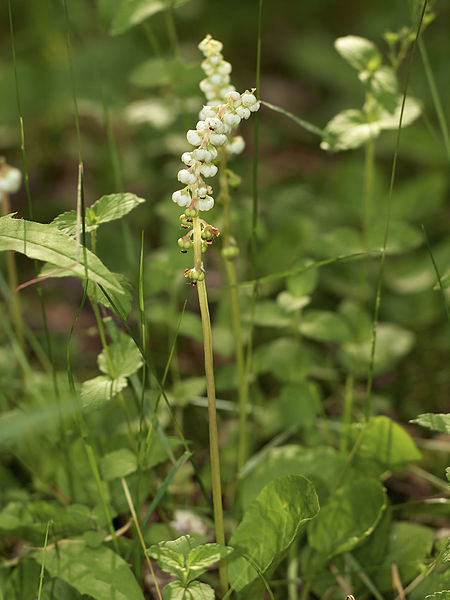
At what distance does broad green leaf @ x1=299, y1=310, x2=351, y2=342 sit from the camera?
6.17ft

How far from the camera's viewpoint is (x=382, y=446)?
5.40 feet

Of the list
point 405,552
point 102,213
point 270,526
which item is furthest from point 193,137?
point 405,552

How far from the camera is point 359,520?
1542mm

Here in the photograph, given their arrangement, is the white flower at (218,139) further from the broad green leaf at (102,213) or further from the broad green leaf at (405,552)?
the broad green leaf at (405,552)

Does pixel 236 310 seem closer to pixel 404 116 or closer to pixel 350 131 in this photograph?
pixel 350 131

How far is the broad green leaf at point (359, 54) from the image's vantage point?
5.95 ft

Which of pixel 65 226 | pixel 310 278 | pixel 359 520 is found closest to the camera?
pixel 65 226

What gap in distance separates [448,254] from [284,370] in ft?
3.12

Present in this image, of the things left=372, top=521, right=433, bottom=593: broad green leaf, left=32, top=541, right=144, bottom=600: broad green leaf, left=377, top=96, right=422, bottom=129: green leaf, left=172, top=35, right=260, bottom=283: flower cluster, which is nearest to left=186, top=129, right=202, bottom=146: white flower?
left=172, top=35, right=260, bottom=283: flower cluster

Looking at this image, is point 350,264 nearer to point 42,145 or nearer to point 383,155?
point 383,155

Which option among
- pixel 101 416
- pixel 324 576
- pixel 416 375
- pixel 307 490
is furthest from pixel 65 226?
pixel 416 375

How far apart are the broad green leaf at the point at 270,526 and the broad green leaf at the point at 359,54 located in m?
1.14

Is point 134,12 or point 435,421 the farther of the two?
point 134,12

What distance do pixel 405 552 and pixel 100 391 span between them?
2.81ft
